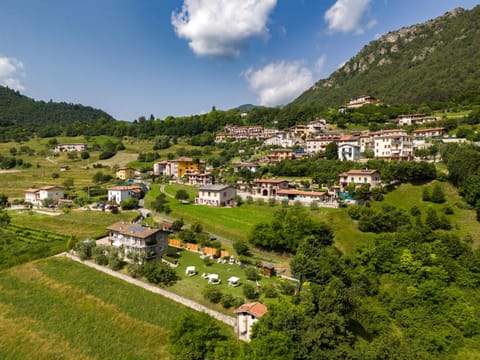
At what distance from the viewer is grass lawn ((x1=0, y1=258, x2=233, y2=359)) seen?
975 inches

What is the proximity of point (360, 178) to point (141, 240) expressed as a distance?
1486 inches

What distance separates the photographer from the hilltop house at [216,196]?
57031mm

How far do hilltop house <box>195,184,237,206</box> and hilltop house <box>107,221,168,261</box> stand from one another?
1829cm

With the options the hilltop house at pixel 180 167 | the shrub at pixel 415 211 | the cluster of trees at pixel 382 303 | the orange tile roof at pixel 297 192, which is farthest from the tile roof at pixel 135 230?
the hilltop house at pixel 180 167

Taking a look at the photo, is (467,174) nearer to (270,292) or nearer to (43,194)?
(270,292)

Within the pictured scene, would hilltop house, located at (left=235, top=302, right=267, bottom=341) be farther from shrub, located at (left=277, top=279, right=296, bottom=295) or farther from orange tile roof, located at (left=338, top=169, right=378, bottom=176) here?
orange tile roof, located at (left=338, top=169, right=378, bottom=176)

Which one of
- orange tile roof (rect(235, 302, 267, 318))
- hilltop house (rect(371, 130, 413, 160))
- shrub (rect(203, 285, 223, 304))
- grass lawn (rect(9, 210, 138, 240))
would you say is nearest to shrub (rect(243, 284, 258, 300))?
shrub (rect(203, 285, 223, 304))

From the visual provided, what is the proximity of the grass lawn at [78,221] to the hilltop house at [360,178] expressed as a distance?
126 ft

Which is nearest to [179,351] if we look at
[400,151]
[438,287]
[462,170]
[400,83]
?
[438,287]

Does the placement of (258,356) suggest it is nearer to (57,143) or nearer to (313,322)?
(313,322)

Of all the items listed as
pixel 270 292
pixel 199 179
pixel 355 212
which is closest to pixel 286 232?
pixel 270 292

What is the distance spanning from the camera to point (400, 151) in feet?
223

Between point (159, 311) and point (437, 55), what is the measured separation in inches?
7091

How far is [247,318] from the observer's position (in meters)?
24.5
